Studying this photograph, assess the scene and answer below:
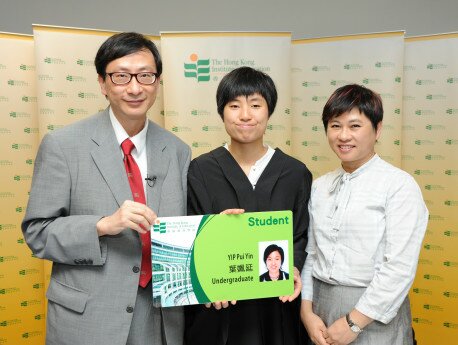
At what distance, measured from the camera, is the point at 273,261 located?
5.46 ft

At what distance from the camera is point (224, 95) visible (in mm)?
1919

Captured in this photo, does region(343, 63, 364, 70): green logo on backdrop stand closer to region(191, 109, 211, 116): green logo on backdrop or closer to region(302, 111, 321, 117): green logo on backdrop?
region(302, 111, 321, 117): green logo on backdrop

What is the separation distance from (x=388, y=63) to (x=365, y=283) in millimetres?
2510

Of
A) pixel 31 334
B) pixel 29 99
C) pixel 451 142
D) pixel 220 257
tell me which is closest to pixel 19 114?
pixel 29 99

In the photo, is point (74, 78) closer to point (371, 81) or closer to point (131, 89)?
point (131, 89)

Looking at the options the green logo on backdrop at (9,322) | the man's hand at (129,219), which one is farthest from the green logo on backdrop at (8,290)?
the man's hand at (129,219)

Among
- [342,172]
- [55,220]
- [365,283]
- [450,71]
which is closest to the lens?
[55,220]

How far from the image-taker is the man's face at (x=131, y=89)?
1.65 meters

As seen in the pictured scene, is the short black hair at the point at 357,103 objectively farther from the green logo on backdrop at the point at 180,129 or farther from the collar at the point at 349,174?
the green logo on backdrop at the point at 180,129

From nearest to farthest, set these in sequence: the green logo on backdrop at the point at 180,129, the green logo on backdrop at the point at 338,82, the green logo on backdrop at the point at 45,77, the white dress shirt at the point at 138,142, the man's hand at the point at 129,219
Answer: the man's hand at the point at 129,219 → the white dress shirt at the point at 138,142 → the green logo on backdrop at the point at 45,77 → the green logo on backdrop at the point at 180,129 → the green logo on backdrop at the point at 338,82

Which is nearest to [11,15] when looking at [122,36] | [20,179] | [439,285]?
[20,179]

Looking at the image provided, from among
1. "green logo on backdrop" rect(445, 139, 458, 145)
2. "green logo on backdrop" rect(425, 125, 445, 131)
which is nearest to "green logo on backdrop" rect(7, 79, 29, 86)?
"green logo on backdrop" rect(425, 125, 445, 131)

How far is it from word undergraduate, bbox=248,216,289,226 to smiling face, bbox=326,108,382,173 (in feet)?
1.27

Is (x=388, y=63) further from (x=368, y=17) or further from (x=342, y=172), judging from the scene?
(x=342, y=172)
